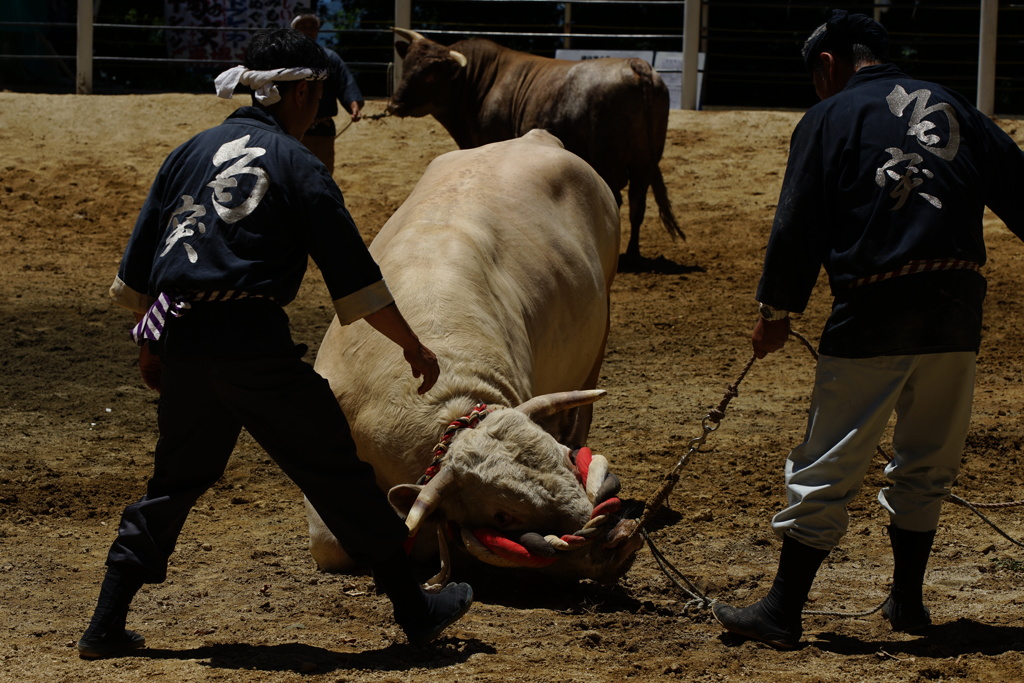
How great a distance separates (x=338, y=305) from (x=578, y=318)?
2.36 m

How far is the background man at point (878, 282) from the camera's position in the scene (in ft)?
10.8

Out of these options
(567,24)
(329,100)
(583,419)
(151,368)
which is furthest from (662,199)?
(151,368)

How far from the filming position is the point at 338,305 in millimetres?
3225

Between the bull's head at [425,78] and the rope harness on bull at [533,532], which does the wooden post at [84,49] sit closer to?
the bull's head at [425,78]

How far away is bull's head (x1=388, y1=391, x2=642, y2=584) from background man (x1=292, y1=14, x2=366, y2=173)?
6.41 meters

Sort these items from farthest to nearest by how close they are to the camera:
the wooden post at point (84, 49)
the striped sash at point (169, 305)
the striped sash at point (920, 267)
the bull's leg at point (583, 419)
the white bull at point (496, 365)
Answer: the wooden post at point (84, 49)
the bull's leg at point (583, 419)
the white bull at point (496, 365)
the striped sash at point (920, 267)
the striped sash at point (169, 305)

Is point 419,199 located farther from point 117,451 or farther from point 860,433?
point 860,433

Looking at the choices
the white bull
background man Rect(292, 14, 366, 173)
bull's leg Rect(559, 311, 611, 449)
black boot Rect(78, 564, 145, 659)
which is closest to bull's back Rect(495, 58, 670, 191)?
background man Rect(292, 14, 366, 173)

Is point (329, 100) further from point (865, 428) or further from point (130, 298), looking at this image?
point (865, 428)

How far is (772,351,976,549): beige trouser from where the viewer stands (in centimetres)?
335

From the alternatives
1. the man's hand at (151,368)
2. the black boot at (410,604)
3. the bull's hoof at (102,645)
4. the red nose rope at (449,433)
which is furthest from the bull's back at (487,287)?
the bull's hoof at (102,645)

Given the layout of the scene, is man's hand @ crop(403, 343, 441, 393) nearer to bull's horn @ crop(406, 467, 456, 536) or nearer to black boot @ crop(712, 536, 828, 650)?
bull's horn @ crop(406, 467, 456, 536)

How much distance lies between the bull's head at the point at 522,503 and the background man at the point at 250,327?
337 mm

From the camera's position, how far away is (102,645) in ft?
10.9
